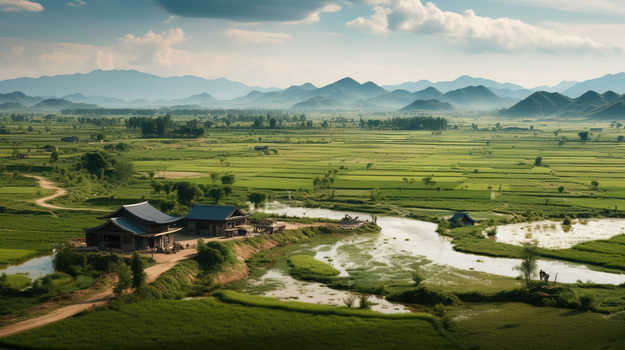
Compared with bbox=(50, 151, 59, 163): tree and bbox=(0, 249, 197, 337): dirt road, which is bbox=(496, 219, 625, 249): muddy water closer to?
bbox=(0, 249, 197, 337): dirt road

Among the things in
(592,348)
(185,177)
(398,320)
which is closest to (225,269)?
(398,320)

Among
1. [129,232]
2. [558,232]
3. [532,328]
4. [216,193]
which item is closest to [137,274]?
[129,232]

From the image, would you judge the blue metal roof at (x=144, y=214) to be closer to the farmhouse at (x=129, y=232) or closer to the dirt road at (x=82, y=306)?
the farmhouse at (x=129, y=232)

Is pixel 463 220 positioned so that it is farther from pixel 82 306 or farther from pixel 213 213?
pixel 82 306

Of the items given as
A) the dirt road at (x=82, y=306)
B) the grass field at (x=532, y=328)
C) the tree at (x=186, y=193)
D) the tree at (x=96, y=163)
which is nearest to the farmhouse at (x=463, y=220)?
the grass field at (x=532, y=328)

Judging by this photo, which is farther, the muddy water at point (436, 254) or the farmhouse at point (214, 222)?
the farmhouse at point (214, 222)

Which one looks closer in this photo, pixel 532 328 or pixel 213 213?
pixel 532 328
